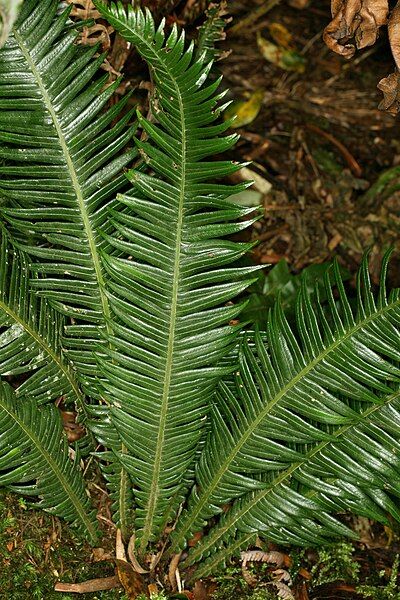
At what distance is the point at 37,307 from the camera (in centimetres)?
212

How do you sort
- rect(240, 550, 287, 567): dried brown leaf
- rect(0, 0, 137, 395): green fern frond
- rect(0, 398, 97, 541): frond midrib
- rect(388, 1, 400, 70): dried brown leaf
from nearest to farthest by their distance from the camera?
rect(388, 1, 400, 70): dried brown leaf, rect(0, 0, 137, 395): green fern frond, rect(0, 398, 97, 541): frond midrib, rect(240, 550, 287, 567): dried brown leaf

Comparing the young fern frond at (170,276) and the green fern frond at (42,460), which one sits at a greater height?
the young fern frond at (170,276)

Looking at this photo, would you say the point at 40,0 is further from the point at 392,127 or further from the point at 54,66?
the point at 392,127

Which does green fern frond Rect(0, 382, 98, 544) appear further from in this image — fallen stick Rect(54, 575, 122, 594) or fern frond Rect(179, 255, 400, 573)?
fern frond Rect(179, 255, 400, 573)

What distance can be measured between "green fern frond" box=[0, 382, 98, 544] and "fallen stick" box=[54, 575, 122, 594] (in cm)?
16

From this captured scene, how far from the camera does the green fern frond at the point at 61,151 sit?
185cm

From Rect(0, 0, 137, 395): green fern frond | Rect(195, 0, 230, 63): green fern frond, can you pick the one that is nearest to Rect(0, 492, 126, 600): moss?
Rect(0, 0, 137, 395): green fern frond

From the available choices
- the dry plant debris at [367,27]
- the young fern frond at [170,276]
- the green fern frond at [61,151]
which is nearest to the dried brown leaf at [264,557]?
the young fern frond at [170,276]

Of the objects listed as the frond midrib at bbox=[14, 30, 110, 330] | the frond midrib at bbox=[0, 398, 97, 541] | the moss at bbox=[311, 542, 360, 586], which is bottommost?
the moss at bbox=[311, 542, 360, 586]

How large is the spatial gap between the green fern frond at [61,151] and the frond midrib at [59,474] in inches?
9.8

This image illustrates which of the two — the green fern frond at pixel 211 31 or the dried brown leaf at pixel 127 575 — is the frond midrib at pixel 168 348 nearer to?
the dried brown leaf at pixel 127 575

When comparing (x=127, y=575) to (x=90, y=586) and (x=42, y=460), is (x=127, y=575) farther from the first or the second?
(x=42, y=460)

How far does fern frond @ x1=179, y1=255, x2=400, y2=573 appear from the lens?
193 cm

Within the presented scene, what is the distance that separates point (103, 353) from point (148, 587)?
2.46ft
